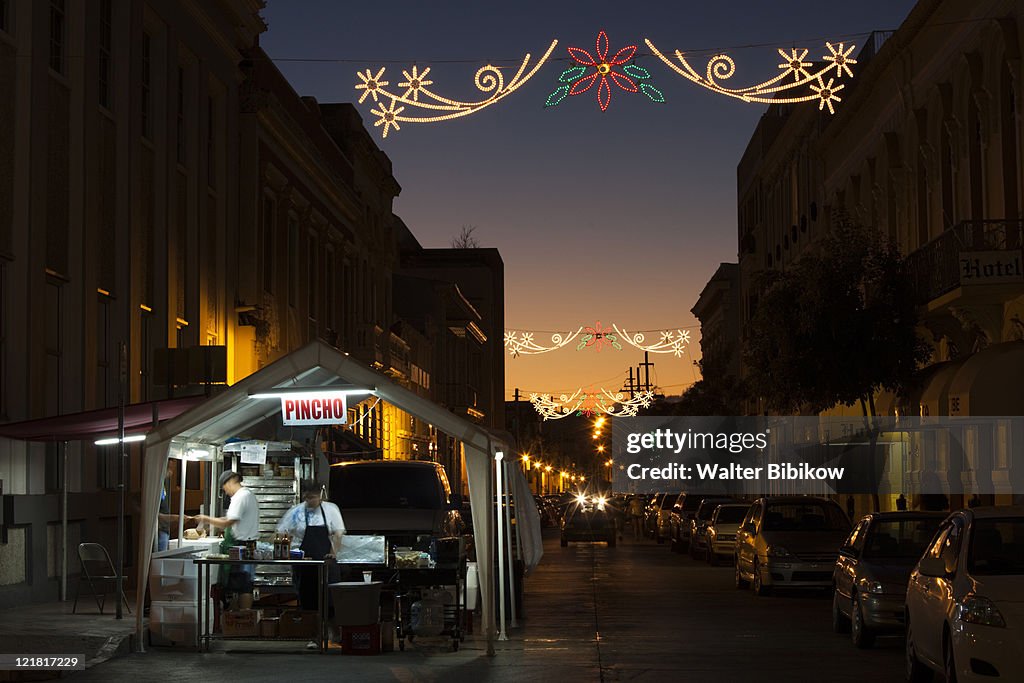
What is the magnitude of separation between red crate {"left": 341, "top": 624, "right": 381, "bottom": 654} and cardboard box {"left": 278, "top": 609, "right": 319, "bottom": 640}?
88cm

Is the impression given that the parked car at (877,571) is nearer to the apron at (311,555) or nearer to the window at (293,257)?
the apron at (311,555)

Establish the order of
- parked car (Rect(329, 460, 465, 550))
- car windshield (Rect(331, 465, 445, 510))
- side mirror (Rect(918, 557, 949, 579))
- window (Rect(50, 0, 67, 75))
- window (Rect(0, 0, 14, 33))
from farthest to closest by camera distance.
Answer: car windshield (Rect(331, 465, 445, 510)) < window (Rect(50, 0, 67, 75)) < parked car (Rect(329, 460, 465, 550)) < window (Rect(0, 0, 14, 33)) < side mirror (Rect(918, 557, 949, 579))

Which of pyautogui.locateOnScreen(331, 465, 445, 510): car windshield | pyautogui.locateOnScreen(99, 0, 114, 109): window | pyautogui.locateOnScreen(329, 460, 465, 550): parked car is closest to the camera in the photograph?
pyautogui.locateOnScreen(329, 460, 465, 550): parked car

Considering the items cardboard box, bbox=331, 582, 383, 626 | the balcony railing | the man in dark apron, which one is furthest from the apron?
the balcony railing

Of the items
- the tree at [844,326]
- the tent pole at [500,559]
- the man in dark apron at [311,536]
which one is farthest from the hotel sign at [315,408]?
the tree at [844,326]

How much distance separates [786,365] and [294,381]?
59.6 ft

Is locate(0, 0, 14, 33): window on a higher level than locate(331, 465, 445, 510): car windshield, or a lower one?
higher

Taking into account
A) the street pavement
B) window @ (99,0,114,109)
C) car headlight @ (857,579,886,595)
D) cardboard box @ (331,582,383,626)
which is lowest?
the street pavement

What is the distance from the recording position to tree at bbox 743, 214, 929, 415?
3284 cm

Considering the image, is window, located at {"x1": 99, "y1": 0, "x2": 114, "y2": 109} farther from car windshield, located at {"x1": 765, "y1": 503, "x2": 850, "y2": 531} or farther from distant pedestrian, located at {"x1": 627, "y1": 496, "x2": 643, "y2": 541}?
distant pedestrian, located at {"x1": 627, "y1": 496, "x2": 643, "y2": 541}

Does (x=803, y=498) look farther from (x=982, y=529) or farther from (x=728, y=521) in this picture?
(x=982, y=529)

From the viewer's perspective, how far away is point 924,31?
34562 millimetres

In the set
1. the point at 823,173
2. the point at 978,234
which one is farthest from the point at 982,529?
the point at 823,173

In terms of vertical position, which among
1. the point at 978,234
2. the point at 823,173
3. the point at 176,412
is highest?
the point at 823,173
